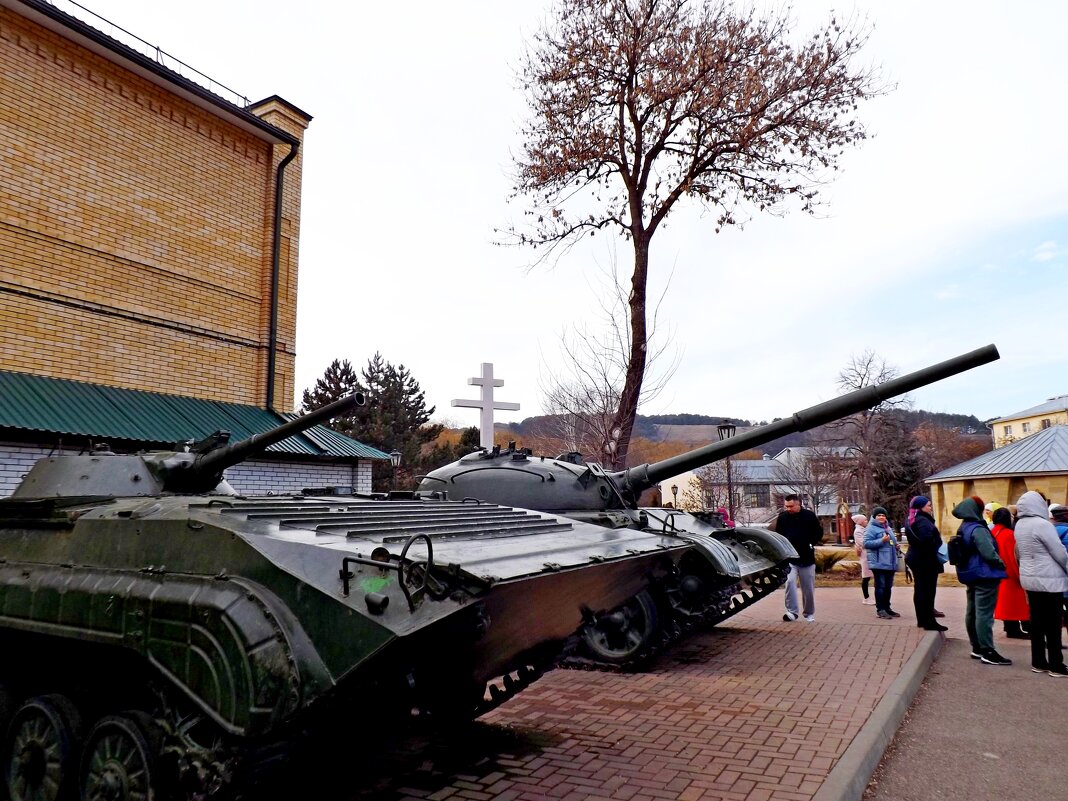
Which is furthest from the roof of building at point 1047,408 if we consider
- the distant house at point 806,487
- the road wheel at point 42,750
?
the road wheel at point 42,750

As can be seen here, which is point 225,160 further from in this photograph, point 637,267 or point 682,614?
point 682,614

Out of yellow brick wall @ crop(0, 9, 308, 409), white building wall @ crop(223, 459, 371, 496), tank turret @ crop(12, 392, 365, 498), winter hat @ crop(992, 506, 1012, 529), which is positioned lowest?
winter hat @ crop(992, 506, 1012, 529)

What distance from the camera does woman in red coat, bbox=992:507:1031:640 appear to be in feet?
27.4

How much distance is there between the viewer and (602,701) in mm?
6566

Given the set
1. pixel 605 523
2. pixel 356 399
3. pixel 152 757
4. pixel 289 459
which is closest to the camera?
pixel 152 757

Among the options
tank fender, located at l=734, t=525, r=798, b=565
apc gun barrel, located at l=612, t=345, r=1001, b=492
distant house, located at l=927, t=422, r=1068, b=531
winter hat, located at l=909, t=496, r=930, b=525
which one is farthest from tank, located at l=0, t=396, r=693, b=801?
distant house, located at l=927, t=422, r=1068, b=531

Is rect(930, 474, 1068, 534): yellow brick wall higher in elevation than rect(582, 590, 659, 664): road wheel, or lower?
higher

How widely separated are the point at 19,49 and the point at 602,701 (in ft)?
35.2

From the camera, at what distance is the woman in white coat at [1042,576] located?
7.05m

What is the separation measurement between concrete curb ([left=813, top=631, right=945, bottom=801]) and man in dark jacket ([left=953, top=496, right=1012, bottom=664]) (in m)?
0.60

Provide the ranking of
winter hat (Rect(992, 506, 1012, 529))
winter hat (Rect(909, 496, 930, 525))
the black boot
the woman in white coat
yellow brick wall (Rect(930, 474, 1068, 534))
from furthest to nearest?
1. yellow brick wall (Rect(930, 474, 1068, 534))
2. the black boot
3. winter hat (Rect(909, 496, 930, 525))
4. winter hat (Rect(992, 506, 1012, 529))
5. the woman in white coat

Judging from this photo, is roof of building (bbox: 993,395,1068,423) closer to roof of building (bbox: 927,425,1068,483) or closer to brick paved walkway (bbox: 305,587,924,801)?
roof of building (bbox: 927,425,1068,483)

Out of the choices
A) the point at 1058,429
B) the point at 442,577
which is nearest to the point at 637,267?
the point at 442,577

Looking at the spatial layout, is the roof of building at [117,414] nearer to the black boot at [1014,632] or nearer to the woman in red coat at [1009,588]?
the woman in red coat at [1009,588]
